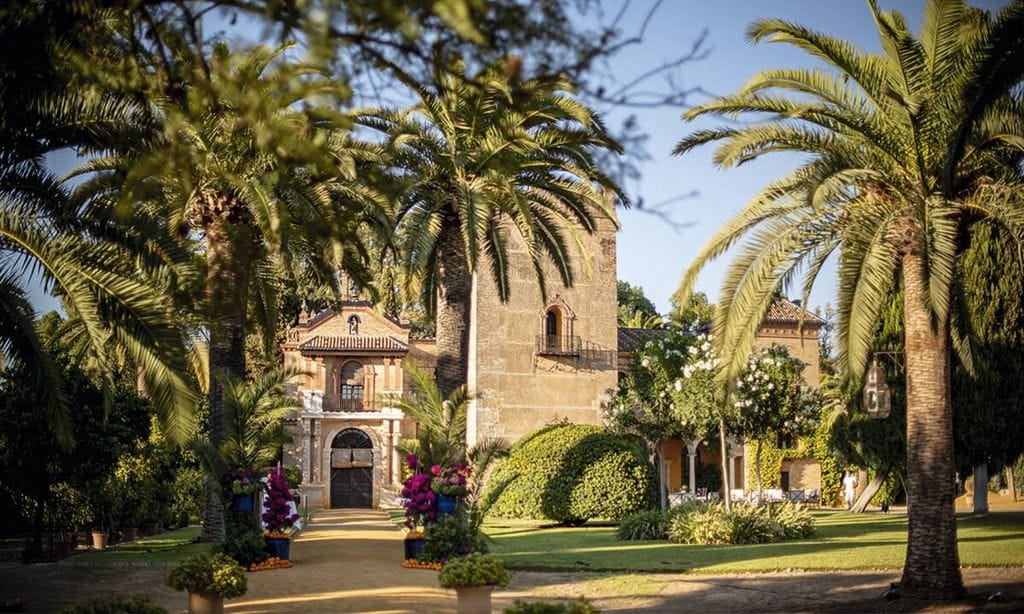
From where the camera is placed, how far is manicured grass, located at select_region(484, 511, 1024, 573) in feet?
52.9

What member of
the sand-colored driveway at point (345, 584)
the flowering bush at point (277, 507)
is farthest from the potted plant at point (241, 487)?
the sand-colored driveway at point (345, 584)

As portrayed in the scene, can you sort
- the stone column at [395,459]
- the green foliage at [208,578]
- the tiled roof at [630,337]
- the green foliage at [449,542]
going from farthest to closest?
1. the stone column at [395,459]
2. the tiled roof at [630,337]
3. the green foliage at [449,542]
4. the green foliage at [208,578]

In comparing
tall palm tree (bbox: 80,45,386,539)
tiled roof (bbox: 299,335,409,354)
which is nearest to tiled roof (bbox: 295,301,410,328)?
tiled roof (bbox: 299,335,409,354)

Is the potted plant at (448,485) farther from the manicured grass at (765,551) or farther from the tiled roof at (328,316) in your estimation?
the tiled roof at (328,316)

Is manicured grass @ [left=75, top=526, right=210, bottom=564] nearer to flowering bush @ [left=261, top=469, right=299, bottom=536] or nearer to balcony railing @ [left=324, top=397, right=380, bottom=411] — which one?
flowering bush @ [left=261, top=469, right=299, bottom=536]

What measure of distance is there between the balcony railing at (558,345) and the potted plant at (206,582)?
26.7m

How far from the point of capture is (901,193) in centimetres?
1280

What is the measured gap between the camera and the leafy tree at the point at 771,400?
89.0 ft

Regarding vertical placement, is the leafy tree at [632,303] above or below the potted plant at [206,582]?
above

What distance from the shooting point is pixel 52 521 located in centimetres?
2405

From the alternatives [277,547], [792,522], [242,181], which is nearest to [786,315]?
[792,522]

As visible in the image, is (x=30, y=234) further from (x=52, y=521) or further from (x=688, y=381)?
(x=688, y=381)

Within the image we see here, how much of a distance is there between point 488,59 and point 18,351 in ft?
29.1

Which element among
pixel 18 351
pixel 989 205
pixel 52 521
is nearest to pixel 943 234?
pixel 989 205
